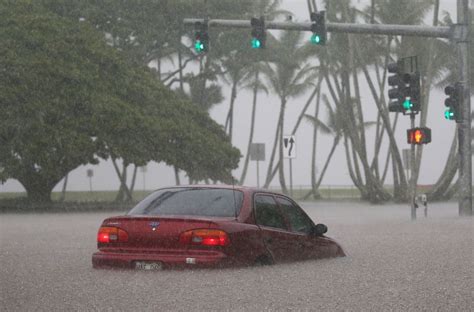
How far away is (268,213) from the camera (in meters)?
14.1

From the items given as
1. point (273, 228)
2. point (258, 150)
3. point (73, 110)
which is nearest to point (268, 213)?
point (273, 228)

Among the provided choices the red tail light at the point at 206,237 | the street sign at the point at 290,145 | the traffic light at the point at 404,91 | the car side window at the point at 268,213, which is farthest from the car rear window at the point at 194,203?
the street sign at the point at 290,145

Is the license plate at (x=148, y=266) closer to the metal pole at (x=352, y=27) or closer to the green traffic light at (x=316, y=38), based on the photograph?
the green traffic light at (x=316, y=38)

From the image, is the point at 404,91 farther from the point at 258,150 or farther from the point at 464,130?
the point at 258,150

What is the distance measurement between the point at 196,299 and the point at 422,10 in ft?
162

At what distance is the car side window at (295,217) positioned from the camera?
47.5 feet

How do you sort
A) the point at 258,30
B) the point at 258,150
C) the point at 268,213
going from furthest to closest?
the point at 258,150 < the point at 258,30 < the point at 268,213

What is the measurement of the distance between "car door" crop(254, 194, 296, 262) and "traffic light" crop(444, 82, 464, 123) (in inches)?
718

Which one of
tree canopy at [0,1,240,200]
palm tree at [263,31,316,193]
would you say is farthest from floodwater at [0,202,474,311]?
palm tree at [263,31,316,193]

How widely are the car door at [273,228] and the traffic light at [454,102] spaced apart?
59.8 ft

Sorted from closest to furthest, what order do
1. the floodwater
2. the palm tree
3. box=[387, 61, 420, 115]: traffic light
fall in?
1. the floodwater
2. box=[387, 61, 420, 115]: traffic light
3. the palm tree

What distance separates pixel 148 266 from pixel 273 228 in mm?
1839

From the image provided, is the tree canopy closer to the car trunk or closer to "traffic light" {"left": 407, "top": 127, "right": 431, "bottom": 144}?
"traffic light" {"left": 407, "top": 127, "right": 431, "bottom": 144}

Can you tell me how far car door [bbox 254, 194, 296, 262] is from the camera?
1372 centimetres
